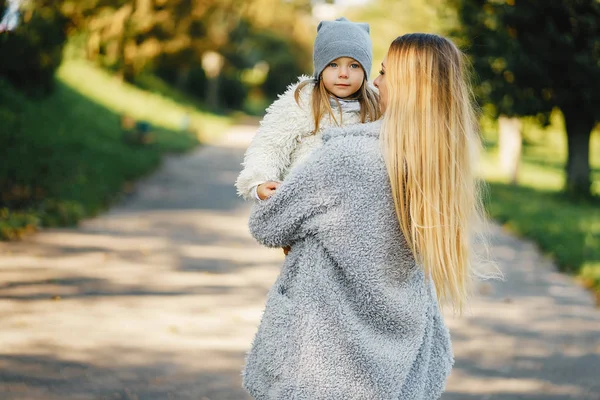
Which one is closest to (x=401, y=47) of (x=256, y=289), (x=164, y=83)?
(x=256, y=289)

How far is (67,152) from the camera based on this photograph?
46.3 feet

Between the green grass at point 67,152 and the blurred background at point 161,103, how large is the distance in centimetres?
3

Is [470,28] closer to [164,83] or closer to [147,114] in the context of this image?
[147,114]

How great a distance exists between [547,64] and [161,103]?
19221mm

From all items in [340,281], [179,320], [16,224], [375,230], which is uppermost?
[375,230]

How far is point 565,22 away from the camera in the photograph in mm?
15297

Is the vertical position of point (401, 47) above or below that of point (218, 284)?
above

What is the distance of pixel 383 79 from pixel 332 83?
0.25m

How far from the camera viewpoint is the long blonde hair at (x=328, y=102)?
2.70 meters

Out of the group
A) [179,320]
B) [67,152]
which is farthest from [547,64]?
[179,320]

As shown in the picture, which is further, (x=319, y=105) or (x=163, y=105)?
(x=163, y=105)

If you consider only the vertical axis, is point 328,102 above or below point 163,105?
below

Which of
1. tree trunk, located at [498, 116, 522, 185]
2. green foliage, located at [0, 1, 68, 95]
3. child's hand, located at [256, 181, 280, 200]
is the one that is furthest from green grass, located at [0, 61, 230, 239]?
tree trunk, located at [498, 116, 522, 185]

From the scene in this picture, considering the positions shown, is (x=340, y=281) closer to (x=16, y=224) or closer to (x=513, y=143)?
(x=16, y=224)
